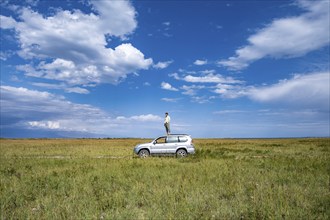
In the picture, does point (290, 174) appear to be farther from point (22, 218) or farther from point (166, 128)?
point (166, 128)

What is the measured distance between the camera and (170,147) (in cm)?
2272

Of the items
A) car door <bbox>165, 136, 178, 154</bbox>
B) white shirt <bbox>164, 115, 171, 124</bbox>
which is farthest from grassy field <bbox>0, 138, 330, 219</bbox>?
white shirt <bbox>164, 115, 171, 124</bbox>

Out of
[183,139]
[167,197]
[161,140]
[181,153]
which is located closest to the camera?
[167,197]

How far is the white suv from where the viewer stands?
74.4ft

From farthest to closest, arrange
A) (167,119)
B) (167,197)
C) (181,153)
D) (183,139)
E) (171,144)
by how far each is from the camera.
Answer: (167,119), (183,139), (171,144), (181,153), (167,197)

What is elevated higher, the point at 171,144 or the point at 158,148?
the point at 171,144

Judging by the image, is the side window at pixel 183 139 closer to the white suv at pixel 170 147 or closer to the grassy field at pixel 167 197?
the white suv at pixel 170 147

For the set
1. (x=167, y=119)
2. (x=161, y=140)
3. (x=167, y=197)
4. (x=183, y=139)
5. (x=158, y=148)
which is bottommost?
(x=167, y=197)

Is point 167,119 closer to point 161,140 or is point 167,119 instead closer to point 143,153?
point 161,140

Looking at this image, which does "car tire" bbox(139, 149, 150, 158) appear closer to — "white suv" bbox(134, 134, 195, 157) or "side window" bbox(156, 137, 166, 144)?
"white suv" bbox(134, 134, 195, 157)

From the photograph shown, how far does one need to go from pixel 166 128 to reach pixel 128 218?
20004 millimetres

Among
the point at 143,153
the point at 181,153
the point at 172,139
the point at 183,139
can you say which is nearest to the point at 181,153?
the point at 181,153

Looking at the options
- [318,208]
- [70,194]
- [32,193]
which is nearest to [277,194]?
[318,208]

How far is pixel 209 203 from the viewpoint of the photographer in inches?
326
